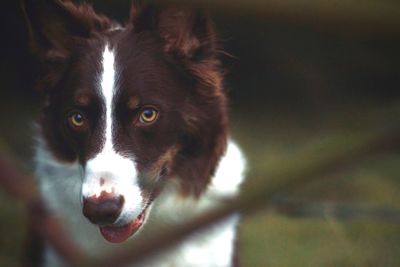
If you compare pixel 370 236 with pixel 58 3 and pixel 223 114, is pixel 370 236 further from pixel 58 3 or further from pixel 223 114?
pixel 58 3

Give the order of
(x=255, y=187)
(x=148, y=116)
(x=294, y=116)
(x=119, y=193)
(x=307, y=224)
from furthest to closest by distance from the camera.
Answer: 1. (x=307, y=224)
2. (x=294, y=116)
3. (x=148, y=116)
4. (x=119, y=193)
5. (x=255, y=187)

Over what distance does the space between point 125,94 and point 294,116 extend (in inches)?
25.8

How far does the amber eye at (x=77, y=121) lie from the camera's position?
6.34 ft

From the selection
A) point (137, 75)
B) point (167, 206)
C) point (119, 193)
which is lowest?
point (119, 193)

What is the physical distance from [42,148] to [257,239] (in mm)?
765

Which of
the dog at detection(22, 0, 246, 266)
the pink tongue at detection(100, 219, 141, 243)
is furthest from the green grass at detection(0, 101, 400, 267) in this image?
the pink tongue at detection(100, 219, 141, 243)

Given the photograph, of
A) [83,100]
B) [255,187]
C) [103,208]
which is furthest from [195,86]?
[255,187]

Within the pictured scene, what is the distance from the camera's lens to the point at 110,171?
1.85 meters

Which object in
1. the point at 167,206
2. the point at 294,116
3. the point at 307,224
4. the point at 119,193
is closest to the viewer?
the point at 119,193

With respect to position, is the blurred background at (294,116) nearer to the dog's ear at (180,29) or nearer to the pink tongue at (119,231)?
the dog's ear at (180,29)

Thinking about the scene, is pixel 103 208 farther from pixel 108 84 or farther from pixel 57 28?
pixel 57 28

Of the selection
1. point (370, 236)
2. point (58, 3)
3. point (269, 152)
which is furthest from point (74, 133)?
point (370, 236)

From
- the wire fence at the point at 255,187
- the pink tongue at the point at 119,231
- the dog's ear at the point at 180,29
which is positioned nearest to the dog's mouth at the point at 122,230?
the pink tongue at the point at 119,231

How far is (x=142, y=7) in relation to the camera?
184 cm
